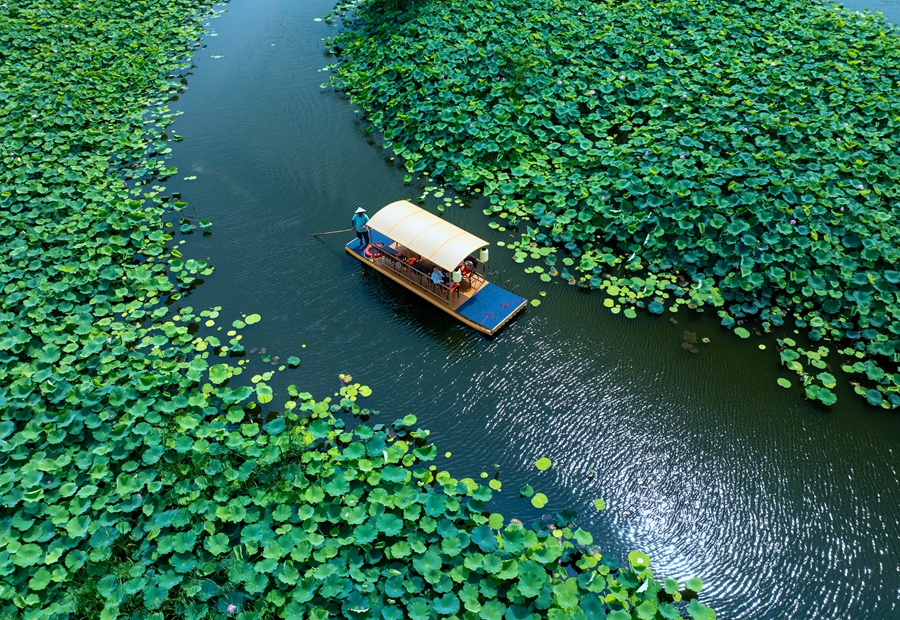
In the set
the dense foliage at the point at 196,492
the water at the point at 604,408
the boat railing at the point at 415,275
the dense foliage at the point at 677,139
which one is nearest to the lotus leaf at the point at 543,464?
the water at the point at 604,408

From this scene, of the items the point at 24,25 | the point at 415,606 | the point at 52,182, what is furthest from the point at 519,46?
the point at 24,25

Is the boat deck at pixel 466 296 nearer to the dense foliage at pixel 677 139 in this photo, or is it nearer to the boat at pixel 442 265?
the boat at pixel 442 265

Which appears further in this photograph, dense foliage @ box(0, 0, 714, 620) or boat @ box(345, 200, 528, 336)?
boat @ box(345, 200, 528, 336)

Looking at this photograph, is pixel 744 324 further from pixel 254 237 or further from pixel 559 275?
pixel 254 237

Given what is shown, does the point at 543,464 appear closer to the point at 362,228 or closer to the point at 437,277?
the point at 437,277

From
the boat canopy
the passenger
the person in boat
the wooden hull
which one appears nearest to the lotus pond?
the wooden hull

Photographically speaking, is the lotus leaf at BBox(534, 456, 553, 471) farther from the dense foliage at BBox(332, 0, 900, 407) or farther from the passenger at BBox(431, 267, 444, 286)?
the dense foliage at BBox(332, 0, 900, 407)

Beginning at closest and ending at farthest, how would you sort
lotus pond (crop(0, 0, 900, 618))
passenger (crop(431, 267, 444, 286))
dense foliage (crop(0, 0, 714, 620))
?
dense foliage (crop(0, 0, 714, 620)) → lotus pond (crop(0, 0, 900, 618)) → passenger (crop(431, 267, 444, 286))
